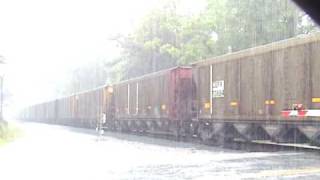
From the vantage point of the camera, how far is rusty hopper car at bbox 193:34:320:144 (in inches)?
676

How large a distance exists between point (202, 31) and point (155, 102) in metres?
15.3

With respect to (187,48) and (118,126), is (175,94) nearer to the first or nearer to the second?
(118,126)

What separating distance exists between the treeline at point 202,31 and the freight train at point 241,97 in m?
5.11

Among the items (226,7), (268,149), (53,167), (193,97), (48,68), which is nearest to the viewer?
(53,167)

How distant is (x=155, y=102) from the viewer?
31.0 m

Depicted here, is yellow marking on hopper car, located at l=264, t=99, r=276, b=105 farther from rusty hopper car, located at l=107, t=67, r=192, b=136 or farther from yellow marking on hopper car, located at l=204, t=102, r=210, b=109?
rusty hopper car, located at l=107, t=67, r=192, b=136

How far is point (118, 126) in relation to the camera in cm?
4141

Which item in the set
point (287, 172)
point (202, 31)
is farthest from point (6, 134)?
point (287, 172)

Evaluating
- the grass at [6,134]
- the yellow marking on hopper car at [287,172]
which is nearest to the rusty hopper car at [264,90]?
the yellow marking on hopper car at [287,172]

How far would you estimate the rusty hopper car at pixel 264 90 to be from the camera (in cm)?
1718

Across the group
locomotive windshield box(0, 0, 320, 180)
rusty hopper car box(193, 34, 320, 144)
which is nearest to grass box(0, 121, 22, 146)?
locomotive windshield box(0, 0, 320, 180)

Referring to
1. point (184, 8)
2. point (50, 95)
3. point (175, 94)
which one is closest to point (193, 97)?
point (175, 94)

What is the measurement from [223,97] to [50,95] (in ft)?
368

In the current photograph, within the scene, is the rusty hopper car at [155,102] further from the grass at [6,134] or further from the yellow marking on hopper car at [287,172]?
the yellow marking on hopper car at [287,172]
